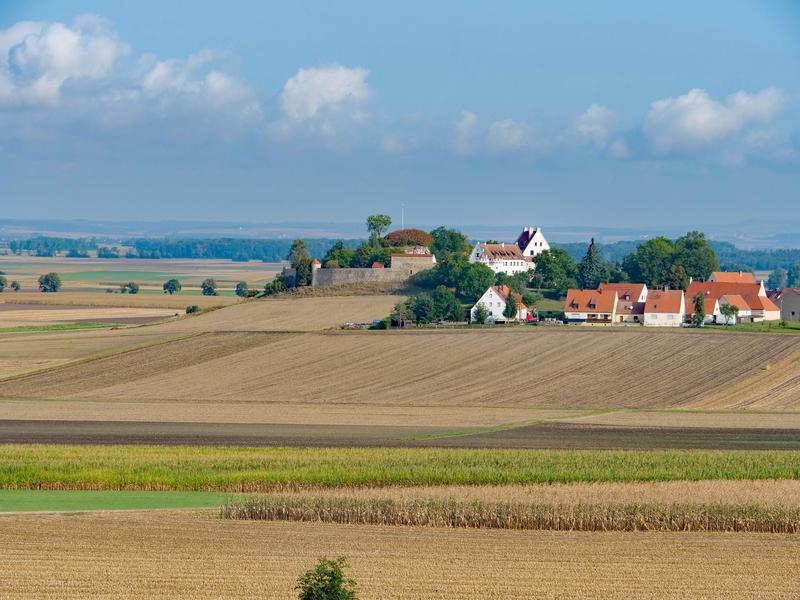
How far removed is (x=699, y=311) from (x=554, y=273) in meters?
21.4

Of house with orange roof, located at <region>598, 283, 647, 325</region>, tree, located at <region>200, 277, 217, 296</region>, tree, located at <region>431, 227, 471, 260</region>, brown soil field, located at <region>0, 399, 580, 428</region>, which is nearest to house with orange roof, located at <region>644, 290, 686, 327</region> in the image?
house with orange roof, located at <region>598, 283, 647, 325</region>

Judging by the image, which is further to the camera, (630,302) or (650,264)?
(650,264)

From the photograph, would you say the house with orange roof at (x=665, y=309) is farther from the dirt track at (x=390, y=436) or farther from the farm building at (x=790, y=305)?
the dirt track at (x=390, y=436)

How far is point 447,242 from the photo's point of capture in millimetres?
126938

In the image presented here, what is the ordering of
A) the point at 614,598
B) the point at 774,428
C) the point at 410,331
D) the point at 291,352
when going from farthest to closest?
1. the point at 410,331
2. the point at 291,352
3. the point at 774,428
4. the point at 614,598

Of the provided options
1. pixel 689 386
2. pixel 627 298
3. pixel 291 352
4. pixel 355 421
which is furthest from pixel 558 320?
pixel 355 421

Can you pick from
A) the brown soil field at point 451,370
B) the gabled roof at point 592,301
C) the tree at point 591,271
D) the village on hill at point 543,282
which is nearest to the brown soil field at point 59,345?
the brown soil field at point 451,370

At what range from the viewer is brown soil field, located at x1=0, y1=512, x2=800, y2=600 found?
77.5ft

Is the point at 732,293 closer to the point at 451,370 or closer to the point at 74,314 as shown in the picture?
the point at 451,370

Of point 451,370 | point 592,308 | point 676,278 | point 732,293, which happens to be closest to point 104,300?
point 676,278

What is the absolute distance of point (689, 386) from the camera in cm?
6188

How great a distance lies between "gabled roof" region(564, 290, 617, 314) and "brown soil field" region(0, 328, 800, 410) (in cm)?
915

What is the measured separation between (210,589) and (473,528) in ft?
25.2

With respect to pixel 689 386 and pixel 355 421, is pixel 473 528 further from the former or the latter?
pixel 689 386
